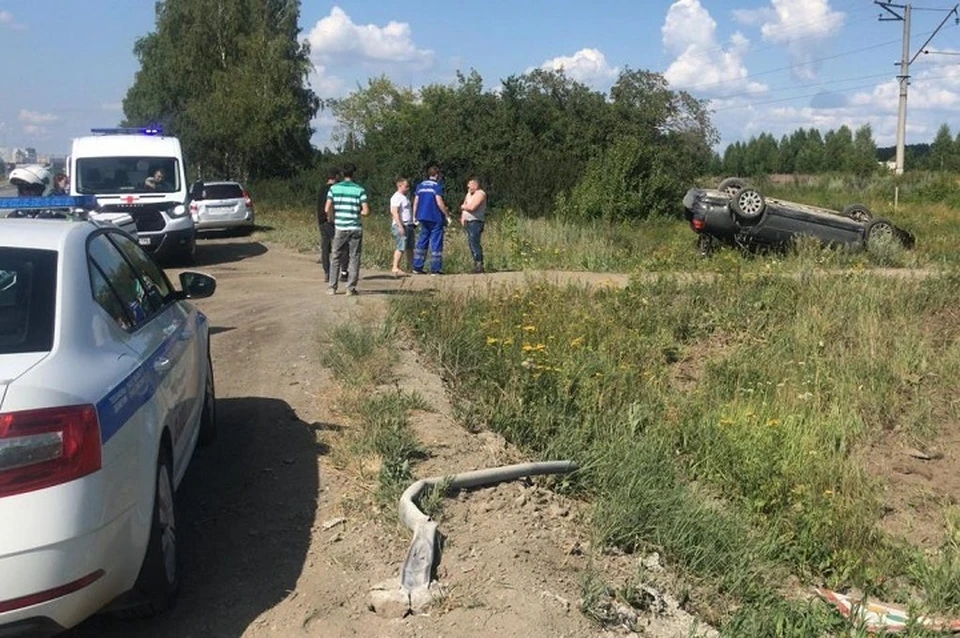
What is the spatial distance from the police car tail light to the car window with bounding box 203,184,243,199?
2426 cm

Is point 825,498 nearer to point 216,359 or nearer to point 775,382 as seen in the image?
point 775,382

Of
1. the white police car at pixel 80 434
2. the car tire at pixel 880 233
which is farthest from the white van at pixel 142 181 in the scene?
the white police car at pixel 80 434

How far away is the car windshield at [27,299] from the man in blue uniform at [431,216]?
10.4 meters

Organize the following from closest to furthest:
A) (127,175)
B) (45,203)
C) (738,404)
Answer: (45,203)
(738,404)
(127,175)

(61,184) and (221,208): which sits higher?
(61,184)

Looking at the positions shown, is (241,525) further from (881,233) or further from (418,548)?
(881,233)

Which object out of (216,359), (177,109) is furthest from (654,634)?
(177,109)

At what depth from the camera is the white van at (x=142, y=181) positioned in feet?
55.5

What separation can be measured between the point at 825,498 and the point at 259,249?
18188 mm

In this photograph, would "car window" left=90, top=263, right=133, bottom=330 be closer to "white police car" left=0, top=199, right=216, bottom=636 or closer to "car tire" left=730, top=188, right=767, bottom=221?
"white police car" left=0, top=199, right=216, bottom=636

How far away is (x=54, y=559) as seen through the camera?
3027 mm

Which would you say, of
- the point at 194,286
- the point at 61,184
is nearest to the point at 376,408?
the point at 194,286

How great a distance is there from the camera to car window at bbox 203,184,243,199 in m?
26.4

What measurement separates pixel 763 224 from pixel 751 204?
395 millimetres
